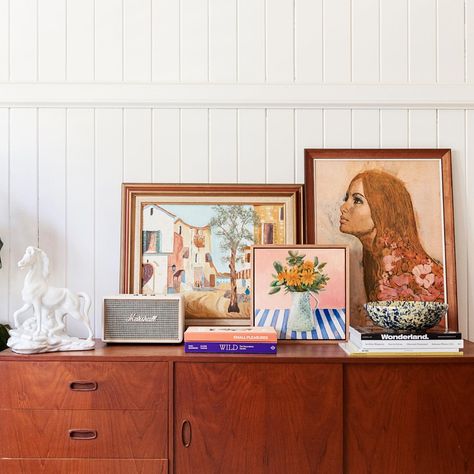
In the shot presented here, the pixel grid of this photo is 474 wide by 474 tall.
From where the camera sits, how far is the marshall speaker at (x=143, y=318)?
1641 mm

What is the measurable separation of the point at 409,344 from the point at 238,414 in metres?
0.54

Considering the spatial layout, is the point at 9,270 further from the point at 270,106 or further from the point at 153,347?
the point at 270,106

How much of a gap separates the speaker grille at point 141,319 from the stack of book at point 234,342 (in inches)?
5.5

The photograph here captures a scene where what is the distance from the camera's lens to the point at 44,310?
1.60 m

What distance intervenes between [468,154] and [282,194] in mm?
712

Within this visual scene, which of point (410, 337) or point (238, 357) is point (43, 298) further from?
point (410, 337)

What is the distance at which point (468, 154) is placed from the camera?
1891mm

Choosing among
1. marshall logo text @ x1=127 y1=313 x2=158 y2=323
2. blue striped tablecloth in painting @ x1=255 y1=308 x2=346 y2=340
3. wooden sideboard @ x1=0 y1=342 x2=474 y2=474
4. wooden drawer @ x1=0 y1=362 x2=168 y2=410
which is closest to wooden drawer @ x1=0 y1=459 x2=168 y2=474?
wooden sideboard @ x1=0 y1=342 x2=474 y2=474

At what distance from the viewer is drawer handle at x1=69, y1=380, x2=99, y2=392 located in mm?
1481

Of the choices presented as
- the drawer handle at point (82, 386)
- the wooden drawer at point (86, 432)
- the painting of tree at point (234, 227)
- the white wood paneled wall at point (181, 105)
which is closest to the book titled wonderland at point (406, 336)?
the white wood paneled wall at point (181, 105)

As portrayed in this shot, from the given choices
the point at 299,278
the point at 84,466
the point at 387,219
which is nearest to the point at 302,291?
the point at 299,278

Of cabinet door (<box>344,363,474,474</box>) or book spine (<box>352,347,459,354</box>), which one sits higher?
book spine (<box>352,347,459,354</box>)

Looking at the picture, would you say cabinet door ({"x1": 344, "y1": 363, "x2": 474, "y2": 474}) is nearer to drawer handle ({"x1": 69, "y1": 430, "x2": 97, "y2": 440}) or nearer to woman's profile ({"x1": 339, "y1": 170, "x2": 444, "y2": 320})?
woman's profile ({"x1": 339, "y1": 170, "x2": 444, "y2": 320})

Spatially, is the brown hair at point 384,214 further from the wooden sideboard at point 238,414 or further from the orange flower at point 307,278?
the wooden sideboard at point 238,414
